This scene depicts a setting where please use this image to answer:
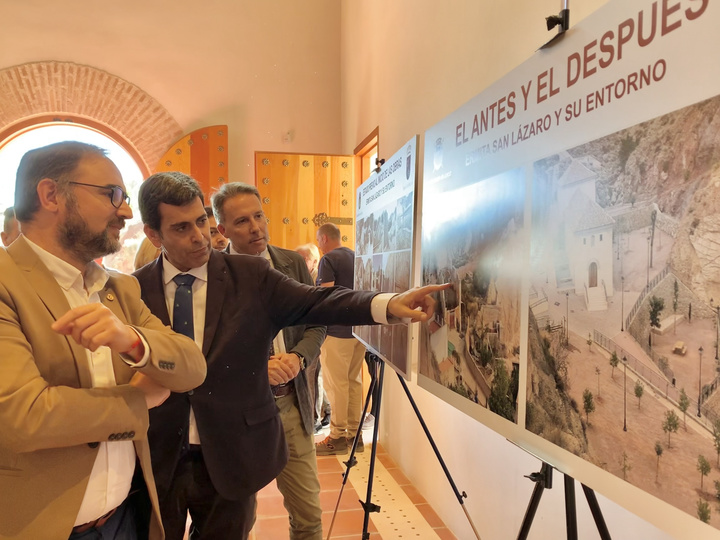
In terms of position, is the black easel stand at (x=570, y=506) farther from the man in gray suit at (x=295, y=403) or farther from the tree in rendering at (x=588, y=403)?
the man in gray suit at (x=295, y=403)

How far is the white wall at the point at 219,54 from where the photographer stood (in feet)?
17.8

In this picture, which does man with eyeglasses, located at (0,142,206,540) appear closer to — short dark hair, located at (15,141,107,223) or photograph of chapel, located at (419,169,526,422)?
short dark hair, located at (15,141,107,223)

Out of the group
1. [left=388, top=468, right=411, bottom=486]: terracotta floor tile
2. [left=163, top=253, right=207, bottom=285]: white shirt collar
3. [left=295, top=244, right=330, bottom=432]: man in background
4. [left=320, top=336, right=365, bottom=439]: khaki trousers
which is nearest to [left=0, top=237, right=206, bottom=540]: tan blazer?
[left=163, top=253, right=207, bottom=285]: white shirt collar

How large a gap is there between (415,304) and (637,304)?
0.76m

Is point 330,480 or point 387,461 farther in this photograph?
point 387,461

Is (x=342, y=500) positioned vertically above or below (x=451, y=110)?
below

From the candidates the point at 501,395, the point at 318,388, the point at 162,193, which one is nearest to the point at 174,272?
the point at 162,193

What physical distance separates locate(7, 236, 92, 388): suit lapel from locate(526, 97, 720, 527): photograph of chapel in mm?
989

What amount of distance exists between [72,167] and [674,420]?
127 cm

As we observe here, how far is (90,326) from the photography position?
930 mm

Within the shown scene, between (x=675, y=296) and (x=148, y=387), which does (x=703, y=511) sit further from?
(x=148, y=387)

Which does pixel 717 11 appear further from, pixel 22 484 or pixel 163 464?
pixel 163 464

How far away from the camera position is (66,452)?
1043mm

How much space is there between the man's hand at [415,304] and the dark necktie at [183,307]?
638mm
